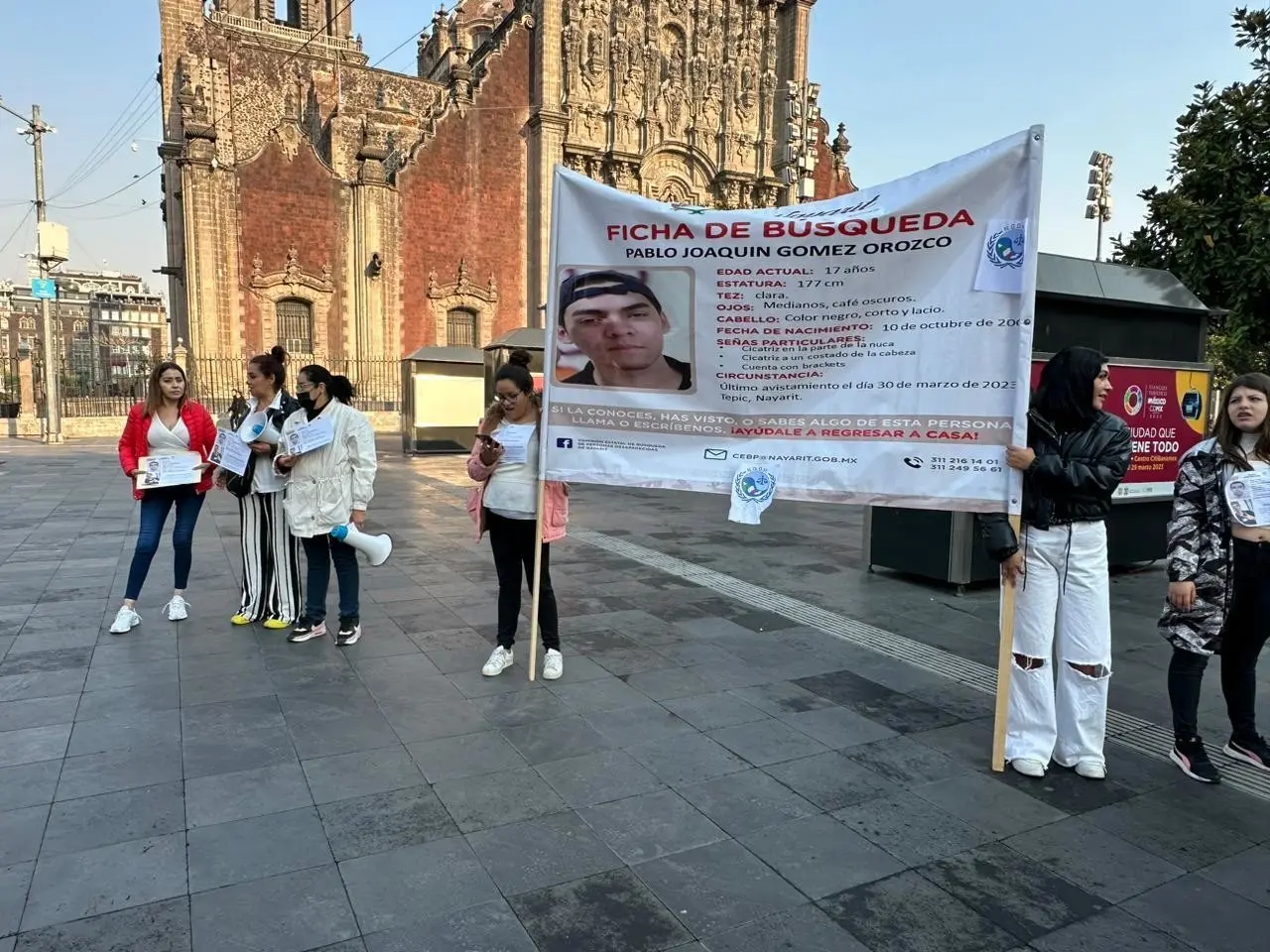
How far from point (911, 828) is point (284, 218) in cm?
3079

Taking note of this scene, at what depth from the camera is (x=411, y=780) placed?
348cm

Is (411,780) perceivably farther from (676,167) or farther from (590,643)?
(676,167)

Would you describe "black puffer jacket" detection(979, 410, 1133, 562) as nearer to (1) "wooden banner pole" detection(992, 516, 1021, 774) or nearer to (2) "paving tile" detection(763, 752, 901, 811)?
(1) "wooden banner pole" detection(992, 516, 1021, 774)

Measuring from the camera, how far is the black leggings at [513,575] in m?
4.81

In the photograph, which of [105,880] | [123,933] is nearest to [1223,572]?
[123,933]

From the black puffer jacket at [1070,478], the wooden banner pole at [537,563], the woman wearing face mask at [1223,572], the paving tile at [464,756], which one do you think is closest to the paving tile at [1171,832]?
the woman wearing face mask at [1223,572]

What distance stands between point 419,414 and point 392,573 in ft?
42.2

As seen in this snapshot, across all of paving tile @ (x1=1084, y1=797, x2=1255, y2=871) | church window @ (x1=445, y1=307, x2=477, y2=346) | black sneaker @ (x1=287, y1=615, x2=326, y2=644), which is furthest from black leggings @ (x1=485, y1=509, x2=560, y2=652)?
church window @ (x1=445, y1=307, x2=477, y2=346)

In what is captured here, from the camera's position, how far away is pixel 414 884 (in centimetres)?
275

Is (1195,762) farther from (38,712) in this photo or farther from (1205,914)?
(38,712)

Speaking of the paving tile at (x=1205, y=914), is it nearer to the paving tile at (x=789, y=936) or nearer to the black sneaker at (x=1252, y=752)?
the paving tile at (x=789, y=936)

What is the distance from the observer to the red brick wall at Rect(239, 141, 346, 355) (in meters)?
28.7

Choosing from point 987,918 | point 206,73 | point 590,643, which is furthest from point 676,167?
point 987,918

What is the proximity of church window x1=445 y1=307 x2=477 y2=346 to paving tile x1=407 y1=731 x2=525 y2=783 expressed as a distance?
29.9 meters
